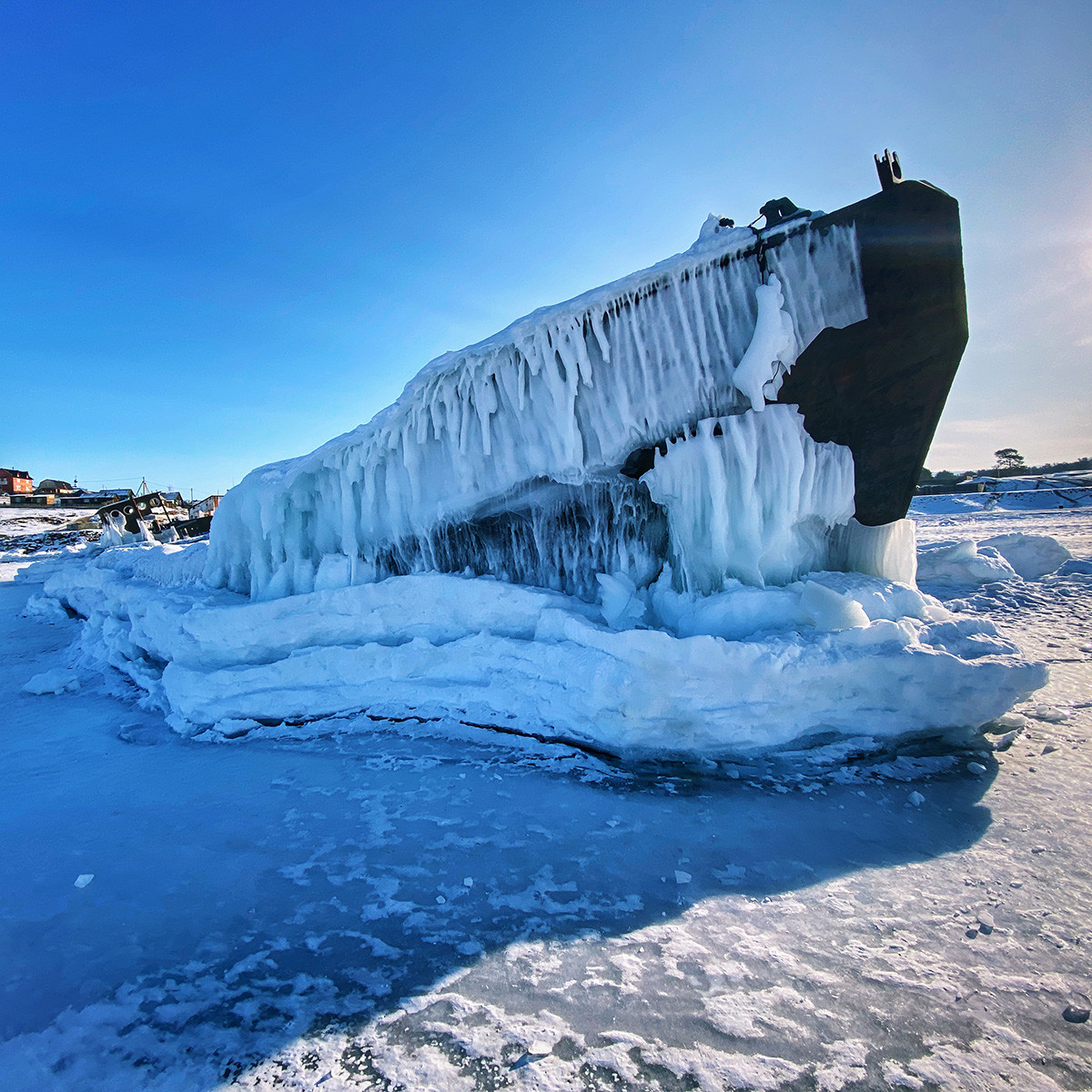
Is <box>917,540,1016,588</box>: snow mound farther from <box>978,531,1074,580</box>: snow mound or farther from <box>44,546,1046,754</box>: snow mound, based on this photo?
<box>44,546,1046,754</box>: snow mound

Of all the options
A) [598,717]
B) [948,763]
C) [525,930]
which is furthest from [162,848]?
[948,763]

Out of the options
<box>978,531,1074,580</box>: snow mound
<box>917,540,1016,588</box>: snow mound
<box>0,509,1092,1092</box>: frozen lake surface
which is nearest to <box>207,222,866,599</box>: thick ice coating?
Answer: <box>0,509,1092,1092</box>: frozen lake surface

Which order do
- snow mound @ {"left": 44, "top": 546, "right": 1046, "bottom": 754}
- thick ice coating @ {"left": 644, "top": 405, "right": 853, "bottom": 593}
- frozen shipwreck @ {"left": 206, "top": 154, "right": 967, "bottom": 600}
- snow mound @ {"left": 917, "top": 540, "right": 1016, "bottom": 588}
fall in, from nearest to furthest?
1. snow mound @ {"left": 44, "top": 546, "right": 1046, "bottom": 754}
2. frozen shipwreck @ {"left": 206, "top": 154, "right": 967, "bottom": 600}
3. thick ice coating @ {"left": 644, "top": 405, "right": 853, "bottom": 593}
4. snow mound @ {"left": 917, "top": 540, "right": 1016, "bottom": 588}

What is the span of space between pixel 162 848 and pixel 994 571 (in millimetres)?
12034

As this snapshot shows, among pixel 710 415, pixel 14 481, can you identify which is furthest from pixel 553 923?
pixel 14 481

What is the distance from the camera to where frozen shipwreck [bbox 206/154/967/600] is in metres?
4.79

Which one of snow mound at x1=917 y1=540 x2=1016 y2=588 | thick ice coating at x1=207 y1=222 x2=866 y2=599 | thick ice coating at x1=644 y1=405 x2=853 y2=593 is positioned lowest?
snow mound at x1=917 y1=540 x2=1016 y2=588

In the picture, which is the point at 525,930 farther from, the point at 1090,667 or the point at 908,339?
the point at 1090,667

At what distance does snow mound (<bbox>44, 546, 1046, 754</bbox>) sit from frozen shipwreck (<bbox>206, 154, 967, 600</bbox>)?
0.63 m

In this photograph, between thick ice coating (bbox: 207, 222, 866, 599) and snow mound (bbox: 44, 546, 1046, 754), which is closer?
snow mound (bbox: 44, 546, 1046, 754)

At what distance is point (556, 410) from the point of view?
18.6ft

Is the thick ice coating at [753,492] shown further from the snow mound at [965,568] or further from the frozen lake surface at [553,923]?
the snow mound at [965,568]

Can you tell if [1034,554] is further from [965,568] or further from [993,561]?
[965,568]

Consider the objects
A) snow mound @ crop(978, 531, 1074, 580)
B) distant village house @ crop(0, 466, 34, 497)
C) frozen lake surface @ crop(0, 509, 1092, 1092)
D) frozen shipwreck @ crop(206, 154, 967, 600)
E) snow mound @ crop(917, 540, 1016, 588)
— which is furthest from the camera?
distant village house @ crop(0, 466, 34, 497)
